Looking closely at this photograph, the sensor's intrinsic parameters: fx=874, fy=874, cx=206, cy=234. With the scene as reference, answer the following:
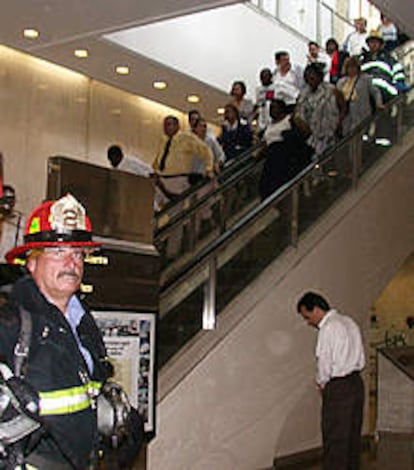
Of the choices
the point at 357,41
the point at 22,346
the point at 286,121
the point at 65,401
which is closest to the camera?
the point at 22,346

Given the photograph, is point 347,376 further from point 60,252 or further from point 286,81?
point 286,81

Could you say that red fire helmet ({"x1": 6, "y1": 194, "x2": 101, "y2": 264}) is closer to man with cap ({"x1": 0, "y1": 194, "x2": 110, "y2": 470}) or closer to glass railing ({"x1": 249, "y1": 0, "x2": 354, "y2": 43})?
man with cap ({"x1": 0, "y1": 194, "x2": 110, "y2": 470})

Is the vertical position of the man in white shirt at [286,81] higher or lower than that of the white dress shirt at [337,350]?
higher

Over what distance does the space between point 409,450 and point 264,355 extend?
2.52 meters

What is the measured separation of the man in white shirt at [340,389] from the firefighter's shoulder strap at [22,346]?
15.0ft

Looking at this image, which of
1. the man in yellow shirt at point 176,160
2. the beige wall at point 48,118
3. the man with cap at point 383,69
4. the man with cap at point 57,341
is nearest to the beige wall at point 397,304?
the man with cap at point 383,69

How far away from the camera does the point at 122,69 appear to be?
1357cm

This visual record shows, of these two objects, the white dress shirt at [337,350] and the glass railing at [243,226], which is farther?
the glass railing at [243,226]

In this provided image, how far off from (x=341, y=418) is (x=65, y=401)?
455 cm

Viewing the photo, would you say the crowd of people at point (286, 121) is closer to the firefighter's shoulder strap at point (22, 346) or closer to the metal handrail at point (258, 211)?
the metal handrail at point (258, 211)

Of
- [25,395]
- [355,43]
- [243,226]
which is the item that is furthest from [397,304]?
[25,395]

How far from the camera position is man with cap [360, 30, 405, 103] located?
1252cm

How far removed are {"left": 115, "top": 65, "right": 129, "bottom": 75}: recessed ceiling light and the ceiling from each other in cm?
8

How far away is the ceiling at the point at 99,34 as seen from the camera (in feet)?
33.7
